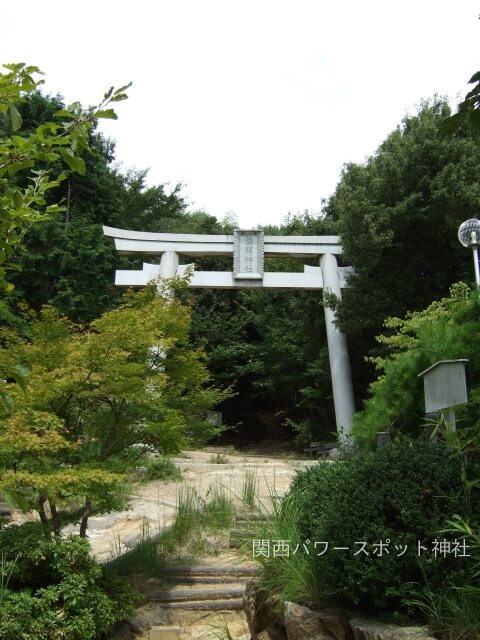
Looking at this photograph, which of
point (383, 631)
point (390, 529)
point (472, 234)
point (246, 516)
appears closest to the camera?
point (383, 631)

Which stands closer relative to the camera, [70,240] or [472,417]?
[472,417]

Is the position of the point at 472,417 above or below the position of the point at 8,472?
above

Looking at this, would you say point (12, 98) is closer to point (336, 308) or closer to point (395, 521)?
point (395, 521)

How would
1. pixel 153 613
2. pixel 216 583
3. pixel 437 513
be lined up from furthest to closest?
pixel 216 583 < pixel 153 613 < pixel 437 513

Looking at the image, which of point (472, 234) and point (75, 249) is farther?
point (75, 249)

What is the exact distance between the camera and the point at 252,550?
13.6 ft

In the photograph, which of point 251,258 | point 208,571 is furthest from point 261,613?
point 251,258

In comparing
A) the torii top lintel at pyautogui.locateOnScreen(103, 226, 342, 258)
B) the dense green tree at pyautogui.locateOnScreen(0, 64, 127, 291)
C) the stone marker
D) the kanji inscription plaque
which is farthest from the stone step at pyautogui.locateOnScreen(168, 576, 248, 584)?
the torii top lintel at pyautogui.locateOnScreen(103, 226, 342, 258)

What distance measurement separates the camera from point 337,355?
13.1m

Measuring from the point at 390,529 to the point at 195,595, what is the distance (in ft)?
8.59

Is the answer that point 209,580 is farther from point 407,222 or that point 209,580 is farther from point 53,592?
point 407,222

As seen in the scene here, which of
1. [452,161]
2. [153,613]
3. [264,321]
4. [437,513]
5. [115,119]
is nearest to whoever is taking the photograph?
[115,119]

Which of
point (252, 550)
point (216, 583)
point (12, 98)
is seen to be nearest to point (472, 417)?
point (252, 550)

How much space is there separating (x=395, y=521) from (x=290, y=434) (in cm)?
1772
